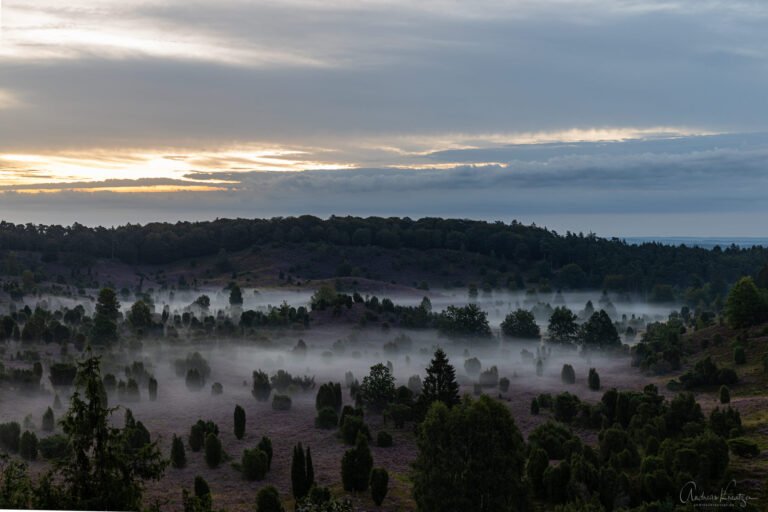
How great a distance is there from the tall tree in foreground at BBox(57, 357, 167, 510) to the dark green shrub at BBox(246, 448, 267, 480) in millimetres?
22390

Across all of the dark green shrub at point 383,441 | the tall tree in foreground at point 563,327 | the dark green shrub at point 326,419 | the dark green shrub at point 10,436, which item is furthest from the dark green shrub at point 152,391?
the tall tree in foreground at point 563,327

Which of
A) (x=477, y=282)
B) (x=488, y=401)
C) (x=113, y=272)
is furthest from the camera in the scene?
(x=477, y=282)

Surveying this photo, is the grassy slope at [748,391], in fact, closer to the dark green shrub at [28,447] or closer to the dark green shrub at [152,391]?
the dark green shrub at [28,447]

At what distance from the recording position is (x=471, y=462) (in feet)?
85.5

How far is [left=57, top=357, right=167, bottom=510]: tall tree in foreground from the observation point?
1516 centimetres

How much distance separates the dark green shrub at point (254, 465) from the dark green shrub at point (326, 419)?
10736 mm

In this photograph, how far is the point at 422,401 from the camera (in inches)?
1865

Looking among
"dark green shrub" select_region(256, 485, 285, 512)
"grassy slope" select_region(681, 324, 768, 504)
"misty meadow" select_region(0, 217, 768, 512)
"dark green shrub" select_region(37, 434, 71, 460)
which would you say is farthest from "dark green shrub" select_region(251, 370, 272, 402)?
"grassy slope" select_region(681, 324, 768, 504)

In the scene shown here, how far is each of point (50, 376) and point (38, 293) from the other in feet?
200

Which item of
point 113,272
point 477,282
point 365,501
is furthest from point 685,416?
point 113,272

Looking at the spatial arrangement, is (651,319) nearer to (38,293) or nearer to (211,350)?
(211,350)

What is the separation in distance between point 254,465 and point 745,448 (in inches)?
904

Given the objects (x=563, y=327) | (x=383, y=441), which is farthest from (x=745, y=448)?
(x=563, y=327)

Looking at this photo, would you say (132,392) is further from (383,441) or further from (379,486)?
(379,486)
